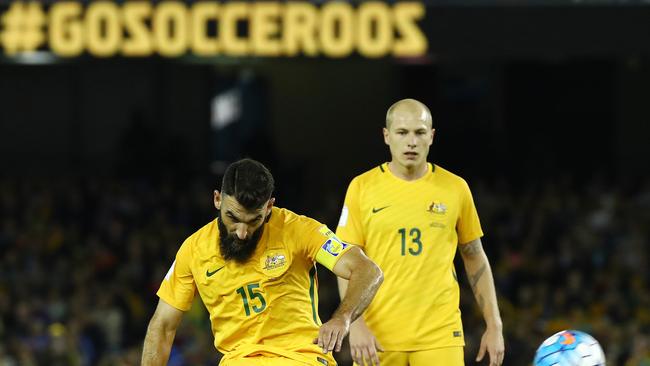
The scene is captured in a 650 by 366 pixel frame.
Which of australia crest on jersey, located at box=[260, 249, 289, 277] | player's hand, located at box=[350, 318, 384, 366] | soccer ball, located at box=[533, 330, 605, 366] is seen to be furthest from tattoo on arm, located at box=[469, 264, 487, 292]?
soccer ball, located at box=[533, 330, 605, 366]

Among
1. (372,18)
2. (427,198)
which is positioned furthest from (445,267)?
(372,18)

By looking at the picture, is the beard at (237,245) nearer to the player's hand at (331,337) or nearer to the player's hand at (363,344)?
the player's hand at (331,337)

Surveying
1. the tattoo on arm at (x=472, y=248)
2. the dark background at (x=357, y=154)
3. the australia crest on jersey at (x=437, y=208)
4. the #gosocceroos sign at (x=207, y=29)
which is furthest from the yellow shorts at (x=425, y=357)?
the dark background at (x=357, y=154)

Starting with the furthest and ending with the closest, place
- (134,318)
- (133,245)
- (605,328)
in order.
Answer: (133,245)
(134,318)
(605,328)

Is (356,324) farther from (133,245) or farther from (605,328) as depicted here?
(133,245)

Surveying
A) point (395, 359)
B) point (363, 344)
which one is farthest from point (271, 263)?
point (395, 359)

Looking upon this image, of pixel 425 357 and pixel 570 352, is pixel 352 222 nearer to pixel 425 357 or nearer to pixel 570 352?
pixel 425 357

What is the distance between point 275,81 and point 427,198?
15.2 m

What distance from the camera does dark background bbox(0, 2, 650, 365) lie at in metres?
13.2

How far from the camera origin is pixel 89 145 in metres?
21.4

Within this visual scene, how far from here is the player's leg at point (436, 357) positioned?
6453mm

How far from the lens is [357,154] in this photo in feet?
69.9

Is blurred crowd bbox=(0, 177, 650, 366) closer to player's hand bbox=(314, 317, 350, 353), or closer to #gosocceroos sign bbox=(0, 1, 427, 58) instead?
#gosocceroos sign bbox=(0, 1, 427, 58)

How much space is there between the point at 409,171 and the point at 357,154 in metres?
14.7
